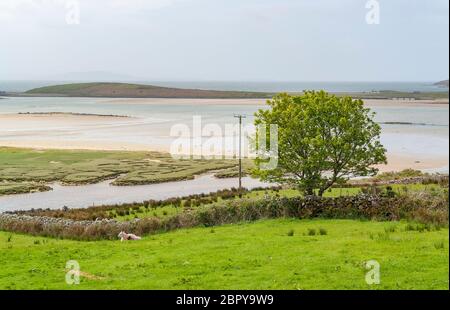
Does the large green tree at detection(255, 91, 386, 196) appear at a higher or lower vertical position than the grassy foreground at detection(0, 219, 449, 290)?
higher

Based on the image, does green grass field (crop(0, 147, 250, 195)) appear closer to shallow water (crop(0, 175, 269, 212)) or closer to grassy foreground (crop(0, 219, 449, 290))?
shallow water (crop(0, 175, 269, 212))

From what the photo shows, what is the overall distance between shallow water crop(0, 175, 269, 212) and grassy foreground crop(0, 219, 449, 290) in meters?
20.4

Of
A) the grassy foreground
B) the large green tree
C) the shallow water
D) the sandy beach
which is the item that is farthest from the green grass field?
the grassy foreground

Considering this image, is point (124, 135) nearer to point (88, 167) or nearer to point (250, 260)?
point (88, 167)

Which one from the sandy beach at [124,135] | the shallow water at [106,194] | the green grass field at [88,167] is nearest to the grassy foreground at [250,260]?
the shallow water at [106,194]

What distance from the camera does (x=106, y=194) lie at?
156 ft

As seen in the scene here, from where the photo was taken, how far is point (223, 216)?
86.3 ft

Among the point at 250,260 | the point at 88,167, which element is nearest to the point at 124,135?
the point at 88,167

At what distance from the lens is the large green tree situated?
29156 mm

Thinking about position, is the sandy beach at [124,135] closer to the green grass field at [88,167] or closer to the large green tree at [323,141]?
the green grass field at [88,167]

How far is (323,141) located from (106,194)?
80.6 feet

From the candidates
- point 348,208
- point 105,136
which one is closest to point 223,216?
point 348,208
